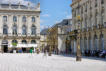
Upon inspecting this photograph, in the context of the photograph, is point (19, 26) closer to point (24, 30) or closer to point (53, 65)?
point (24, 30)

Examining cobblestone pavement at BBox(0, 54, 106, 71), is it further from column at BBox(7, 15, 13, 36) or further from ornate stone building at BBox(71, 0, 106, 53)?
column at BBox(7, 15, 13, 36)

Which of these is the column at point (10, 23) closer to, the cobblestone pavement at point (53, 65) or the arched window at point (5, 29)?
the arched window at point (5, 29)

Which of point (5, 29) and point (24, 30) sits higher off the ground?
point (5, 29)

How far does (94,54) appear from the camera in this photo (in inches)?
1491

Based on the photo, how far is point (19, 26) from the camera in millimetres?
69125

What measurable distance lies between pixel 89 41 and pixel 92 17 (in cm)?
453

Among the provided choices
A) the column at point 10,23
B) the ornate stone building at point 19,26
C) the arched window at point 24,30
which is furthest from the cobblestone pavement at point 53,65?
the arched window at point 24,30

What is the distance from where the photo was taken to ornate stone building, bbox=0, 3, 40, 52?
6781 cm

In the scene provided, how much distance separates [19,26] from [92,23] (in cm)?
2877

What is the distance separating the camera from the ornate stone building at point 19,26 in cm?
6781

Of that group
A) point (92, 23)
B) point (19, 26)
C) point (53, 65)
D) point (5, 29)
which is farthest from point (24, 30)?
point (53, 65)

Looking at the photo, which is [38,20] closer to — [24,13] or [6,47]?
[24,13]

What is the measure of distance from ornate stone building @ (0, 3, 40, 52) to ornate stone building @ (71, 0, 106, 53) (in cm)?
1787

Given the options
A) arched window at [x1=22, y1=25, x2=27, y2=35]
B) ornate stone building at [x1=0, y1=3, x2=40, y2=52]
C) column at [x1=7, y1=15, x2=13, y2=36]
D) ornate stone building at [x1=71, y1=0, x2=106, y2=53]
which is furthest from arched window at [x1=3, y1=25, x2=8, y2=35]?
ornate stone building at [x1=71, y1=0, x2=106, y2=53]
